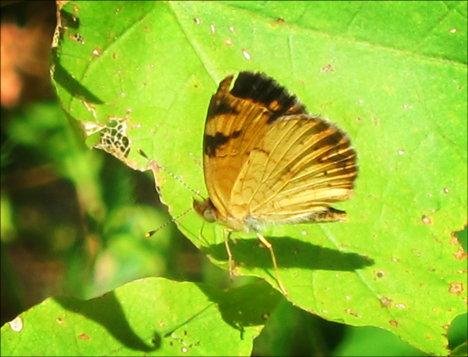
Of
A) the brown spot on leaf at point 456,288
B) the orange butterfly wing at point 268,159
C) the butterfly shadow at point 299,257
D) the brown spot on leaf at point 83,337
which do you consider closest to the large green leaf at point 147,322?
the brown spot on leaf at point 83,337

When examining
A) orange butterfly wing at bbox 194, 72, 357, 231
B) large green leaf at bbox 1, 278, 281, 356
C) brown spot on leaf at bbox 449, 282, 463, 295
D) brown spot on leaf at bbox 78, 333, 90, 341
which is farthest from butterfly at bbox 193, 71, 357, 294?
brown spot on leaf at bbox 78, 333, 90, 341

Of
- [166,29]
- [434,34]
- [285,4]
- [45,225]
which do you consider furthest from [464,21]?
[45,225]

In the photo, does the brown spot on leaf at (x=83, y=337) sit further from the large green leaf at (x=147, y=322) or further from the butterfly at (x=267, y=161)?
the butterfly at (x=267, y=161)

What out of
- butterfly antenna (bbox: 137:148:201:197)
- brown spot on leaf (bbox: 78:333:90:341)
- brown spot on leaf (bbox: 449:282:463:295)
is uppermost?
brown spot on leaf (bbox: 449:282:463:295)

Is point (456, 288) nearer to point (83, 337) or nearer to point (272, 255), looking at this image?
point (272, 255)

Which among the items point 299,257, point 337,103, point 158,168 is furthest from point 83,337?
point 337,103

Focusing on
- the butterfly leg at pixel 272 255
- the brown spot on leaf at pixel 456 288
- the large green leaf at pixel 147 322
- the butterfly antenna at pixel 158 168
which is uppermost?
the brown spot on leaf at pixel 456 288

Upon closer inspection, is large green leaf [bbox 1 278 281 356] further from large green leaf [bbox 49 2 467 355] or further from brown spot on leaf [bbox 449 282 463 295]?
brown spot on leaf [bbox 449 282 463 295]
